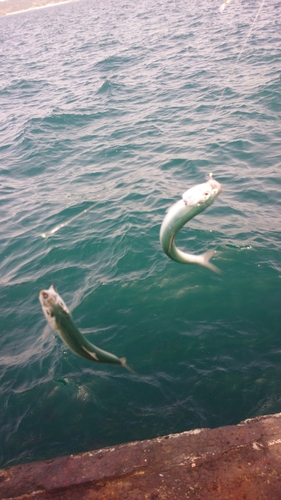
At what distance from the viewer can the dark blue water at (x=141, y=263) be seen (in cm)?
584

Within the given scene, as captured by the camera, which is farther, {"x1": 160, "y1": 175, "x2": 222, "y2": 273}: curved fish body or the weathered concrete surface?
the weathered concrete surface

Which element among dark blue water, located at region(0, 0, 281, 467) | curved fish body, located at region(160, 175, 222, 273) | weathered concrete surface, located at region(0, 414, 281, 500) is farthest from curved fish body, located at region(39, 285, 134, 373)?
weathered concrete surface, located at region(0, 414, 281, 500)

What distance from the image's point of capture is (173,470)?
154 inches

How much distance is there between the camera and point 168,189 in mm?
11117

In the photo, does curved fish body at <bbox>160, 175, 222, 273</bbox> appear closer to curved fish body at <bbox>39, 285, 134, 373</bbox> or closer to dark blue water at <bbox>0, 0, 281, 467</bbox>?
curved fish body at <bbox>39, 285, 134, 373</bbox>

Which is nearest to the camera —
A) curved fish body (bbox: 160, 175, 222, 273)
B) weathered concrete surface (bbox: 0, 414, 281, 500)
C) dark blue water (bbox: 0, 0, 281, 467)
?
curved fish body (bbox: 160, 175, 222, 273)

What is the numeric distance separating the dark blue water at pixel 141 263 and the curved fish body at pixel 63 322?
21cm

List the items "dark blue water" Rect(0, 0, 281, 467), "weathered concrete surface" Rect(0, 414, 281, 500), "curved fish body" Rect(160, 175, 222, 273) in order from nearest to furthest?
1. "curved fish body" Rect(160, 175, 222, 273)
2. "weathered concrete surface" Rect(0, 414, 281, 500)
3. "dark blue water" Rect(0, 0, 281, 467)

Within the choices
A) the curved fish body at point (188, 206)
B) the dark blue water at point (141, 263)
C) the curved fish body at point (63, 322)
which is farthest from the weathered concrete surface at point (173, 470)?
the curved fish body at point (188, 206)

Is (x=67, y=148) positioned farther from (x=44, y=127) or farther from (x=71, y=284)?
(x=71, y=284)

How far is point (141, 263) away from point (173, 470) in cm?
544

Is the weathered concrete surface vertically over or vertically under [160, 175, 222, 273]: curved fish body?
under

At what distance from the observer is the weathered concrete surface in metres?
3.62

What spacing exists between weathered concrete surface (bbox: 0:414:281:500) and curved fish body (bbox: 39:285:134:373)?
4.98 ft
